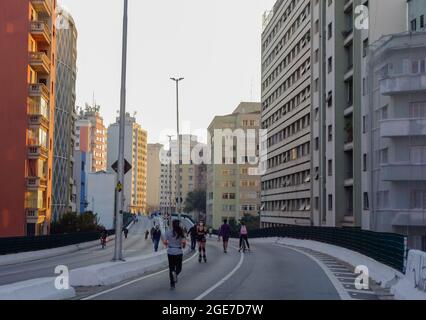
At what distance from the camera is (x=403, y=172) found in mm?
41031

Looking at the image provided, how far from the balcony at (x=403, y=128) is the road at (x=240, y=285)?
63.5 ft

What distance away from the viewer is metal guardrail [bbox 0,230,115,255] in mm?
40250

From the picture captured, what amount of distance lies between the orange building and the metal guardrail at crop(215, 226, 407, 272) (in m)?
24.1

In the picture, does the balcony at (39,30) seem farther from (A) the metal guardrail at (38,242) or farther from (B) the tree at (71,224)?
(B) the tree at (71,224)

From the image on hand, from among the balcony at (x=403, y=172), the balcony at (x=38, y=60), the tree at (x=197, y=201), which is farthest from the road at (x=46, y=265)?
the tree at (x=197, y=201)

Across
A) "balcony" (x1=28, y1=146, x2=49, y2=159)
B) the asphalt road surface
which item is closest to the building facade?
the asphalt road surface

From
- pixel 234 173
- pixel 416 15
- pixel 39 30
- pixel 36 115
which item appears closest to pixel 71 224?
pixel 36 115

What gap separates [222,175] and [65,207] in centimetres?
6479

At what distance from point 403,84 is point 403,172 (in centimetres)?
582

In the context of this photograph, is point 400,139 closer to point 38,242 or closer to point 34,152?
point 38,242

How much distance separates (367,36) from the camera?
49.9 meters

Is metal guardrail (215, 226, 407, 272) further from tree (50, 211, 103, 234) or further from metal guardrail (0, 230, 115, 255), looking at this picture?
tree (50, 211, 103, 234)

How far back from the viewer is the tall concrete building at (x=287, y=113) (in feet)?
245
